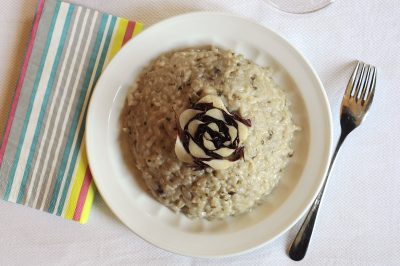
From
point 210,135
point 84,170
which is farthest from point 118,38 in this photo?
point 210,135

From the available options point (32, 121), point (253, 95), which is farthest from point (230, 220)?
point (32, 121)

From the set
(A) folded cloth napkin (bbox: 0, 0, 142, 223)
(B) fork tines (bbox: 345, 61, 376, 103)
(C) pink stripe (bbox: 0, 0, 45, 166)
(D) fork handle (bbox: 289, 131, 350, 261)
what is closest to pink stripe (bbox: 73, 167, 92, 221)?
(A) folded cloth napkin (bbox: 0, 0, 142, 223)

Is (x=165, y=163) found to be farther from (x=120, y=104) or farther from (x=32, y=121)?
(x=32, y=121)

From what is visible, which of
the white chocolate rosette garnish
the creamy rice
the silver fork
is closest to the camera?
the white chocolate rosette garnish

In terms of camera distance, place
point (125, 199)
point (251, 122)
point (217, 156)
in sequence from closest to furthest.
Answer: point (217, 156) < point (251, 122) < point (125, 199)

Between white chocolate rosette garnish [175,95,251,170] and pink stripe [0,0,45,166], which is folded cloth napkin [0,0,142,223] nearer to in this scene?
pink stripe [0,0,45,166]
